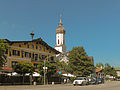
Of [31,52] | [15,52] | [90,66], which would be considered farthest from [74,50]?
[15,52]

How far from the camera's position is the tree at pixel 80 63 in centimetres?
5594

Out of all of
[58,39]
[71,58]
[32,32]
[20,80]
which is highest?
[58,39]

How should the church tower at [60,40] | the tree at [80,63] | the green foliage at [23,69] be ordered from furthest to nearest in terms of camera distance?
the church tower at [60,40], the tree at [80,63], the green foliage at [23,69]

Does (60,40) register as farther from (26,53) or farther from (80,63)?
(26,53)

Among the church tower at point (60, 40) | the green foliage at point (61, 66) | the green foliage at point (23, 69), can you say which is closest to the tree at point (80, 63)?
the green foliage at point (61, 66)

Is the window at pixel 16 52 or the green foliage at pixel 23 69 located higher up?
the window at pixel 16 52

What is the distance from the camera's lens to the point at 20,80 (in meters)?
40.9

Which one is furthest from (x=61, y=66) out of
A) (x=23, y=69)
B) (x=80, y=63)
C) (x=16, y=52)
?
(x=23, y=69)

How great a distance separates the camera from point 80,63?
56594mm

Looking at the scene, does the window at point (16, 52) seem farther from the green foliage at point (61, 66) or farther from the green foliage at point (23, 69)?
the green foliage at point (61, 66)

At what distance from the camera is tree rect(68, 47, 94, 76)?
5594 centimetres

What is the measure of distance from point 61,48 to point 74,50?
63.7 meters

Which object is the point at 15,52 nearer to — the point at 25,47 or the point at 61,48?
the point at 25,47

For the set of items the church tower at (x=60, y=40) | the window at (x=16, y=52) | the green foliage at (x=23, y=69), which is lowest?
the green foliage at (x=23, y=69)
